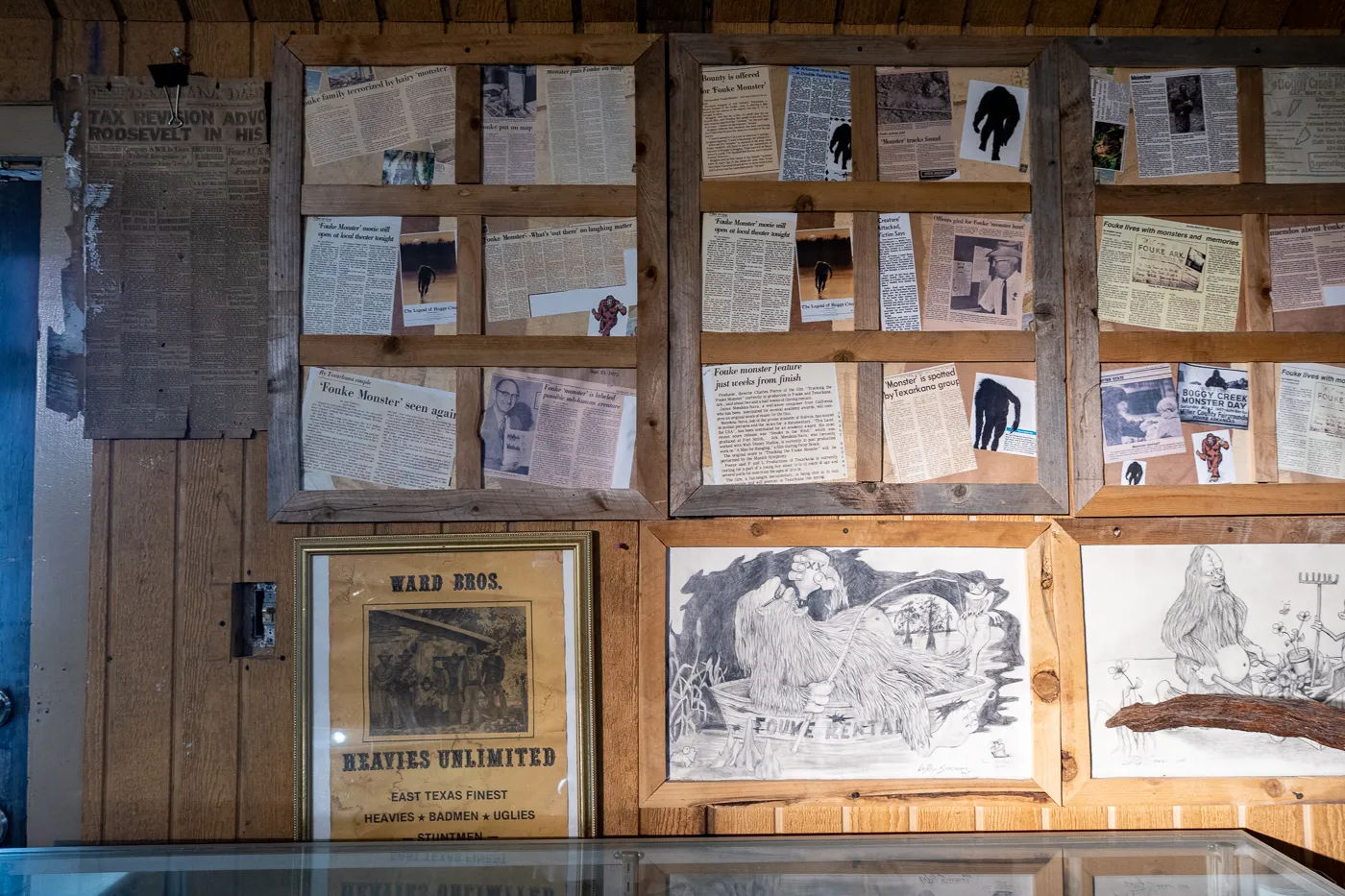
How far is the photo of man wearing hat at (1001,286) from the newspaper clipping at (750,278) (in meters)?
0.48

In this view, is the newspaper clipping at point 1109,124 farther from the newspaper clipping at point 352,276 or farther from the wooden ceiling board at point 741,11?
the newspaper clipping at point 352,276

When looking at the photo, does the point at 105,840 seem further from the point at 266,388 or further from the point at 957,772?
the point at 957,772

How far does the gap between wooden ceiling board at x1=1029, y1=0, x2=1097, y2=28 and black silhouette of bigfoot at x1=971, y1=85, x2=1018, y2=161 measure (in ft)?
0.75

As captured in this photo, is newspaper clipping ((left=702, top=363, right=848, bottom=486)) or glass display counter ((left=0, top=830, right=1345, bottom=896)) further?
newspaper clipping ((left=702, top=363, right=848, bottom=486))

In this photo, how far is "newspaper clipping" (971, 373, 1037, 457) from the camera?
233 cm

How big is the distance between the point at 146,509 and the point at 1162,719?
8.35ft

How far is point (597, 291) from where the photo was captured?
2.35m

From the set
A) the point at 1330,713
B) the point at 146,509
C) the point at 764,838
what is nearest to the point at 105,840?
the point at 146,509

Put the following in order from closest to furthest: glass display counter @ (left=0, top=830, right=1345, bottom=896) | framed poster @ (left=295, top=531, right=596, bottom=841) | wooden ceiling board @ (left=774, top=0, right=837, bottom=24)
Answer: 1. glass display counter @ (left=0, top=830, right=1345, bottom=896)
2. framed poster @ (left=295, top=531, right=596, bottom=841)
3. wooden ceiling board @ (left=774, top=0, right=837, bottom=24)

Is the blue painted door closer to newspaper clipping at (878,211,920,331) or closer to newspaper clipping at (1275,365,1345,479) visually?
newspaper clipping at (878,211,920,331)

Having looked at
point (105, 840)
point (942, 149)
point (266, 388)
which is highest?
point (942, 149)

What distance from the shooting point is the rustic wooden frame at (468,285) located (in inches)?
91.3

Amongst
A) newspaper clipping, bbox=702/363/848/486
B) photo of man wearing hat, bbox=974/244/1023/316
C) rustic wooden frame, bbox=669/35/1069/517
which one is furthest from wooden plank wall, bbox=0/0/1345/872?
photo of man wearing hat, bbox=974/244/1023/316

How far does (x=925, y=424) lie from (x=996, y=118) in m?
0.79
